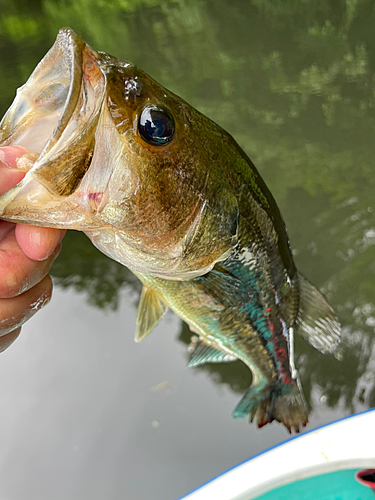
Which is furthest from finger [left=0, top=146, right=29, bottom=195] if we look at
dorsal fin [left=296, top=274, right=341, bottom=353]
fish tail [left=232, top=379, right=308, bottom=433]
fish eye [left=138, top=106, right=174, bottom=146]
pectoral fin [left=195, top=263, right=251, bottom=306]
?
fish tail [left=232, top=379, right=308, bottom=433]

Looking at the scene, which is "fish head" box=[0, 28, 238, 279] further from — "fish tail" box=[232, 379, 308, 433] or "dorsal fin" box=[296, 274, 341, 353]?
"fish tail" box=[232, 379, 308, 433]

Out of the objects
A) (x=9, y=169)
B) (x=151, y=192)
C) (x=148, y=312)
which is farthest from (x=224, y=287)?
(x=9, y=169)

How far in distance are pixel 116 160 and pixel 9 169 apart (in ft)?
0.66

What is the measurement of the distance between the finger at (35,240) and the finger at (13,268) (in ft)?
0.06

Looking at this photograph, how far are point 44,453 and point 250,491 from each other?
1.52 meters

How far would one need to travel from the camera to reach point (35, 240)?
0.80m

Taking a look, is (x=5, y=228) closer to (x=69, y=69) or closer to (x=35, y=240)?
(x=35, y=240)

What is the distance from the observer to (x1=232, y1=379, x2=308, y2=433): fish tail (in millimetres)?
1653

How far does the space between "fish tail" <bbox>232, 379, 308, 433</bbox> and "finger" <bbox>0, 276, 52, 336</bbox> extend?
1089 mm

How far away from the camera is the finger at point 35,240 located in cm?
→ 80

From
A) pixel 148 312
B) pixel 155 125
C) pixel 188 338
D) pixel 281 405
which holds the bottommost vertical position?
pixel 188 338

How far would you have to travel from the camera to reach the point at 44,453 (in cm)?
242

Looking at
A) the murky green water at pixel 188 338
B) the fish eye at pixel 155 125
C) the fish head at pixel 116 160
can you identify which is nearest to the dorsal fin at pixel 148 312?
the fish head at pixel 116 160

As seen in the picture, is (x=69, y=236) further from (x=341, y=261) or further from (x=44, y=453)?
(x=341, y=261)
